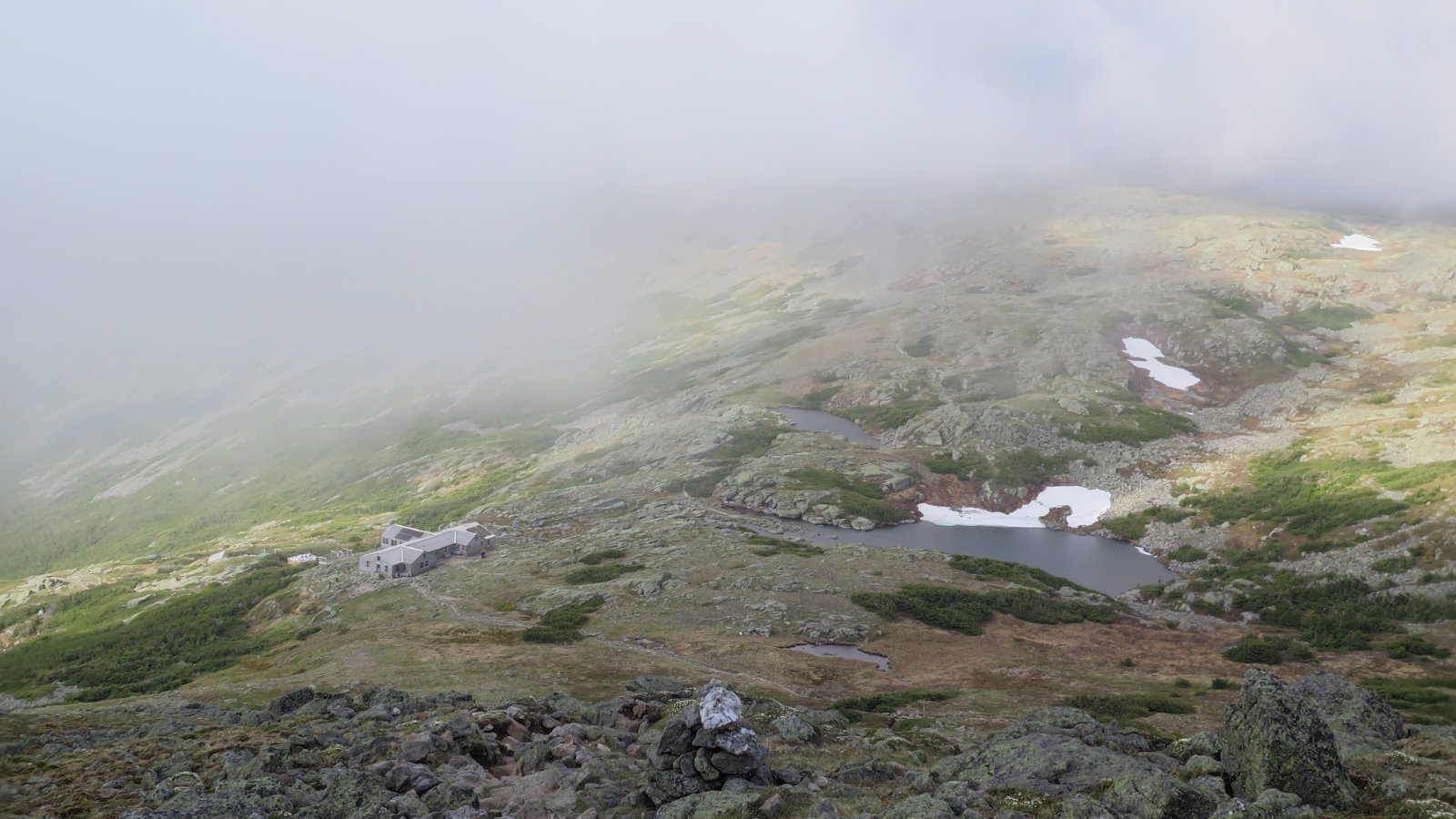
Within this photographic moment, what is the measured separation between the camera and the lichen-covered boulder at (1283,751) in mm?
17406

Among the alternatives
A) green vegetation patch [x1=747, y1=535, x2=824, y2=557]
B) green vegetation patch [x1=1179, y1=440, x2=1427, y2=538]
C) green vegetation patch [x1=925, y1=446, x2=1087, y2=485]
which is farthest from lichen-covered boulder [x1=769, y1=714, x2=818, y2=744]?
green vegetation patch [x1=925, y1=446, x2=1087, y2=485]

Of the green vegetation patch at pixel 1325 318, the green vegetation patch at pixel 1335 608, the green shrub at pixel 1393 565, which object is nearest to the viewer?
the green vegetation patch at pixel 1335 608

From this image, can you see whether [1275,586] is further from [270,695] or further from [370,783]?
[270,695]

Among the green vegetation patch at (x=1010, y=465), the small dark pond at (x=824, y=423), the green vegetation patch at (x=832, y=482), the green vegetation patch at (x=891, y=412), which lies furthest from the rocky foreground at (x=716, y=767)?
the green vegetation patch at (x=891, y=412)

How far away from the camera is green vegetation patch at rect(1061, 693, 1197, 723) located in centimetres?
4028

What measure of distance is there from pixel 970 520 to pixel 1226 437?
174 ft

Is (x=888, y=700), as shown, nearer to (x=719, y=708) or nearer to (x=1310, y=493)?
(x=719, y=708)

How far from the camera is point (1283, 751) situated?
58.9 feet

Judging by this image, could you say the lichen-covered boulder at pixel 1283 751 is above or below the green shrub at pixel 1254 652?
above

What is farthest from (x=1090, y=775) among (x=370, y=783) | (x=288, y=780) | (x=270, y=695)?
(x=270, y=695)

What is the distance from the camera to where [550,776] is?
23266 millimetres

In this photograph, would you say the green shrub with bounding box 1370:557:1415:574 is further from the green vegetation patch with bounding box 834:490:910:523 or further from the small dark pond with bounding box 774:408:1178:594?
the green vegetation patch with bounding box 834:490:910:523

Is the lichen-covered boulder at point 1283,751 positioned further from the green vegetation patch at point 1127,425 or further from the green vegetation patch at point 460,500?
the green vegetation patch at point 460,500

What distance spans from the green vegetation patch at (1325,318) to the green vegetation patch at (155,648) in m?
212
